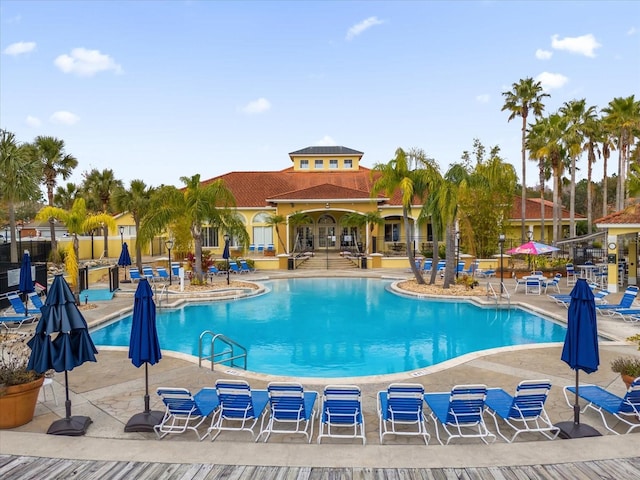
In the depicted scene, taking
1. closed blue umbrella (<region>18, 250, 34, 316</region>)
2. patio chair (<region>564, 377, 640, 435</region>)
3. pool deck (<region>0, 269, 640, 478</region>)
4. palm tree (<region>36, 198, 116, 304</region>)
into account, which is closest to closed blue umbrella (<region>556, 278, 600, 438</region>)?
pool deck (<region>0, 269, 640, 478</region>)

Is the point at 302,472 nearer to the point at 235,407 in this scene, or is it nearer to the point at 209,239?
the point at 235,407

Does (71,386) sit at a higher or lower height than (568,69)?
lower

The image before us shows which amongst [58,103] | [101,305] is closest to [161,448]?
[101,305]

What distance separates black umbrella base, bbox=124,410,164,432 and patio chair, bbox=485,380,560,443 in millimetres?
4934

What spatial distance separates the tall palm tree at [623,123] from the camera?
29.6 meters

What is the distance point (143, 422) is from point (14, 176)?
915 inches

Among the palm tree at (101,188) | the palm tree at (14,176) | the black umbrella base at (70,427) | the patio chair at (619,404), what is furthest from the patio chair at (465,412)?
the palm tree at (101,188)

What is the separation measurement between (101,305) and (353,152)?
29290mm

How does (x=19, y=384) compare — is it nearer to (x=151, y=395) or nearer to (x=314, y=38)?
(x=151, y=395)

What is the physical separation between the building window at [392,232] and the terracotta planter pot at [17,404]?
31.7m

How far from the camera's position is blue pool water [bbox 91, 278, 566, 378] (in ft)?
38.0

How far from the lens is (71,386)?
28.1ft

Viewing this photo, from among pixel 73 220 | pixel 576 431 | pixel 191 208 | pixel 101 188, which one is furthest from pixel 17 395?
pixel 101 188

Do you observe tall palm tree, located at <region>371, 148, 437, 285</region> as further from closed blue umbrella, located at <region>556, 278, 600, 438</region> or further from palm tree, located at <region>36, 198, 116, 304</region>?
closed blue umbrella, located at <region>556, 278, 600, 438</region>
